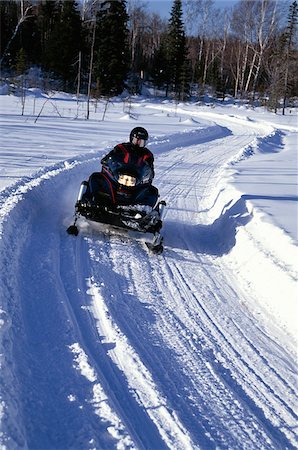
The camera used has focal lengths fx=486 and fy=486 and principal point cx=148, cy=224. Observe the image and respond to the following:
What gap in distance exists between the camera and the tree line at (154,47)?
4197cm

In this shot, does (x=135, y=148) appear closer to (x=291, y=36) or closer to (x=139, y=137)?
(x=139, y=137)

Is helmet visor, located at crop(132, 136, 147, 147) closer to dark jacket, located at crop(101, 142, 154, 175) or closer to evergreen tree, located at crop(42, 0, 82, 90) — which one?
dark jacket, located at crop(101, 142, 154, 175)

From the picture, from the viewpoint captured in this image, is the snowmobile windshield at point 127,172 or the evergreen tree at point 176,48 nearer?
the snowmobile windshield at point 127,172

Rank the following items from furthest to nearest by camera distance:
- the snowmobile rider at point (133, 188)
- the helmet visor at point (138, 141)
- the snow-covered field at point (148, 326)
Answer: the helmet visor at point (138, 141) → the snowmobile rider at point (133, 188) → the snow-covered field at point (148, 326)

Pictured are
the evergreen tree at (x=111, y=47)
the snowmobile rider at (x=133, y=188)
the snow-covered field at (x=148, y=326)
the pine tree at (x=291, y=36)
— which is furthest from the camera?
the pine tree at (x=291, y=36)

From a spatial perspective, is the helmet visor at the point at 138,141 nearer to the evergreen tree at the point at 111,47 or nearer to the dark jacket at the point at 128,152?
the dark jacket at the point at 128,152

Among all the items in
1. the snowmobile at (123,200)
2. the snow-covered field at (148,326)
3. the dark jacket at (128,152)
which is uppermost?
the dark jacket at (128,152)

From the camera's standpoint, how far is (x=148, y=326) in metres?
4.10

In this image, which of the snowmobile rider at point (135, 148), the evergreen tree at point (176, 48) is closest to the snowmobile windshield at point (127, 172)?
the snowmobile rider at point (135, 148)

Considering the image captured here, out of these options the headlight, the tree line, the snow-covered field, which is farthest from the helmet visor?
the tree line

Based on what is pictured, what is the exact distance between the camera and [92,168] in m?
10.4

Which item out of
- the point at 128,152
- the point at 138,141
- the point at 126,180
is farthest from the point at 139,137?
the point at 126,180

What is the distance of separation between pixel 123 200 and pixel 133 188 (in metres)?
0.23

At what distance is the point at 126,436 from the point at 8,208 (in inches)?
161
